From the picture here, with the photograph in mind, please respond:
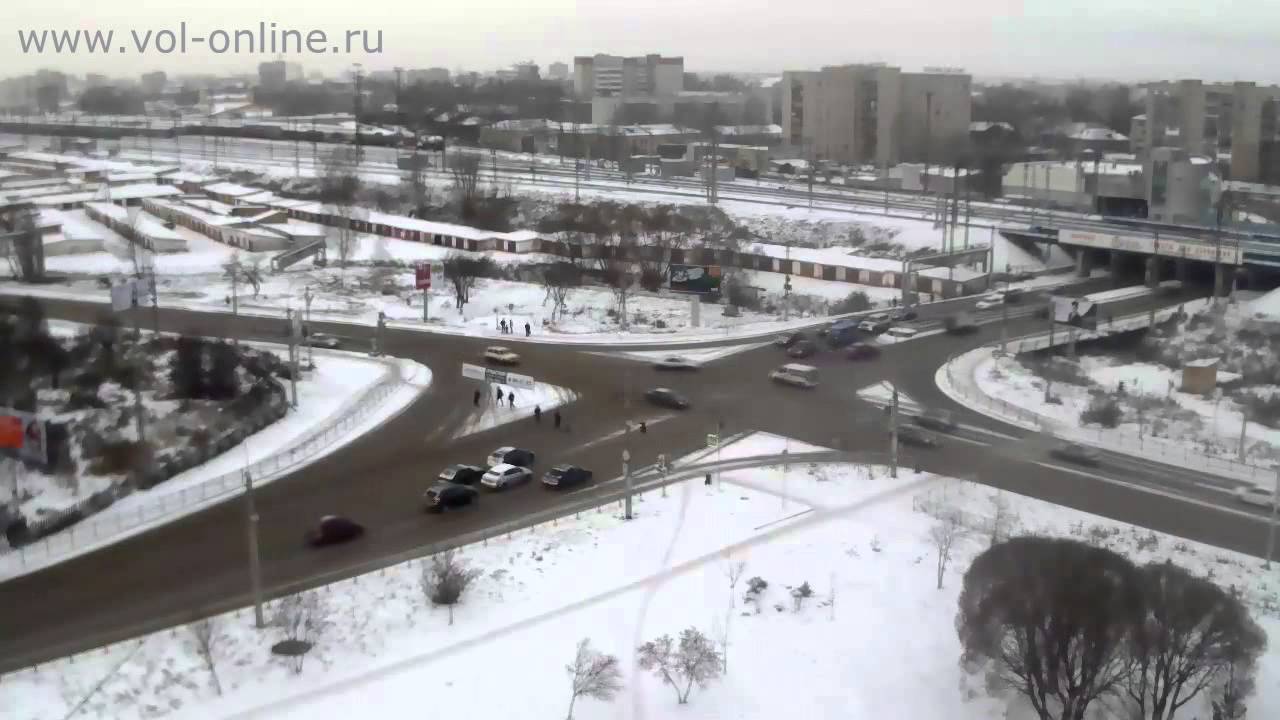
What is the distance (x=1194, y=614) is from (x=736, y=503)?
11.5 feet

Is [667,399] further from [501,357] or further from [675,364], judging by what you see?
[501,357]

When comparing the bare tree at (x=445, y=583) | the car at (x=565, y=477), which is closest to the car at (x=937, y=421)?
the car at (x=565, y=477)

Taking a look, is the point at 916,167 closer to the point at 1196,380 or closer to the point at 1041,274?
the point at 1041,274

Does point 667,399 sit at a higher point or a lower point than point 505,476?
higher

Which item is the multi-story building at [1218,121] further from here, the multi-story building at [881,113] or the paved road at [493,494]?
the paved road at [493,494]

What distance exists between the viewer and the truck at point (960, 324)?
14.1 m

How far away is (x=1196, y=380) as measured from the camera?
11891 millimetres

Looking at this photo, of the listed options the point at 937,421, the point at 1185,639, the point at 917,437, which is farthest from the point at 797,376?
the point at 1185,639

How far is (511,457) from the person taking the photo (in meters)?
9.05

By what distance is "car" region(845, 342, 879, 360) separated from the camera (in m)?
12.7

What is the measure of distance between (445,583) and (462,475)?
2146 millimetres

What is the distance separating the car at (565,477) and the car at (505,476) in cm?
16

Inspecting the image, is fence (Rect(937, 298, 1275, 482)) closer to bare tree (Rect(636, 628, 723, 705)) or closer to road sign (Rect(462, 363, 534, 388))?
road sign (Rect(462, 363, 534, 388))

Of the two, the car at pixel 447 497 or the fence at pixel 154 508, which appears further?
the car at pixel 447 497
